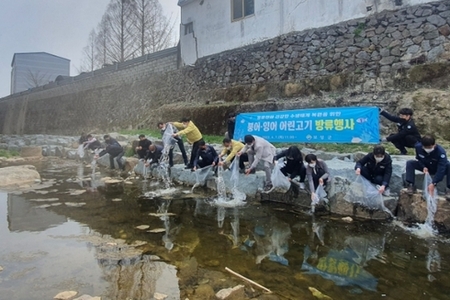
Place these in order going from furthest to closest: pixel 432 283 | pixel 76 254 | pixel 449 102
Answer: pixel 449 102 < pixel 76 254 < pixel 432 283

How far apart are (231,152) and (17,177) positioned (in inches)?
232

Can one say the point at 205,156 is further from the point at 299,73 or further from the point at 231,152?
the point at 299,73

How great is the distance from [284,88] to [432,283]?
9.25 metres

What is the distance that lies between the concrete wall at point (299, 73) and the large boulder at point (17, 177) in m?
6.39

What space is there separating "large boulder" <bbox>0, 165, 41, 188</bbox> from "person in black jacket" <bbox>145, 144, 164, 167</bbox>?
298 cm

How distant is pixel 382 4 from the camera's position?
971 centimetres

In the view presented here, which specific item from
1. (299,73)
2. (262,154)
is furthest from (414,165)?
(299,73)

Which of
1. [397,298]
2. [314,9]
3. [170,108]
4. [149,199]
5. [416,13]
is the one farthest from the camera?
[170,108]

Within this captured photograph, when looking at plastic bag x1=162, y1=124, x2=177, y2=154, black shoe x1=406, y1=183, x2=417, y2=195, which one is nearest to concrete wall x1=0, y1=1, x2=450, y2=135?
plastic bag x1=162, y1=124, x2=177, y2=154

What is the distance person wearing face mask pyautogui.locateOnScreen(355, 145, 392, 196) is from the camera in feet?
15.9

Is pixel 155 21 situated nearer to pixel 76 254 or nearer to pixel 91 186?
pixel 91 186

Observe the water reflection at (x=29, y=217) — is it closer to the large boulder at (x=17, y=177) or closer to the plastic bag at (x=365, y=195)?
the large boulder at (x=17, y=177)

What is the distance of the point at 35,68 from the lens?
42.8m

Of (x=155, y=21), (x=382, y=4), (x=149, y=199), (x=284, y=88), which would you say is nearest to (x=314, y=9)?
(x=382, y=4)
